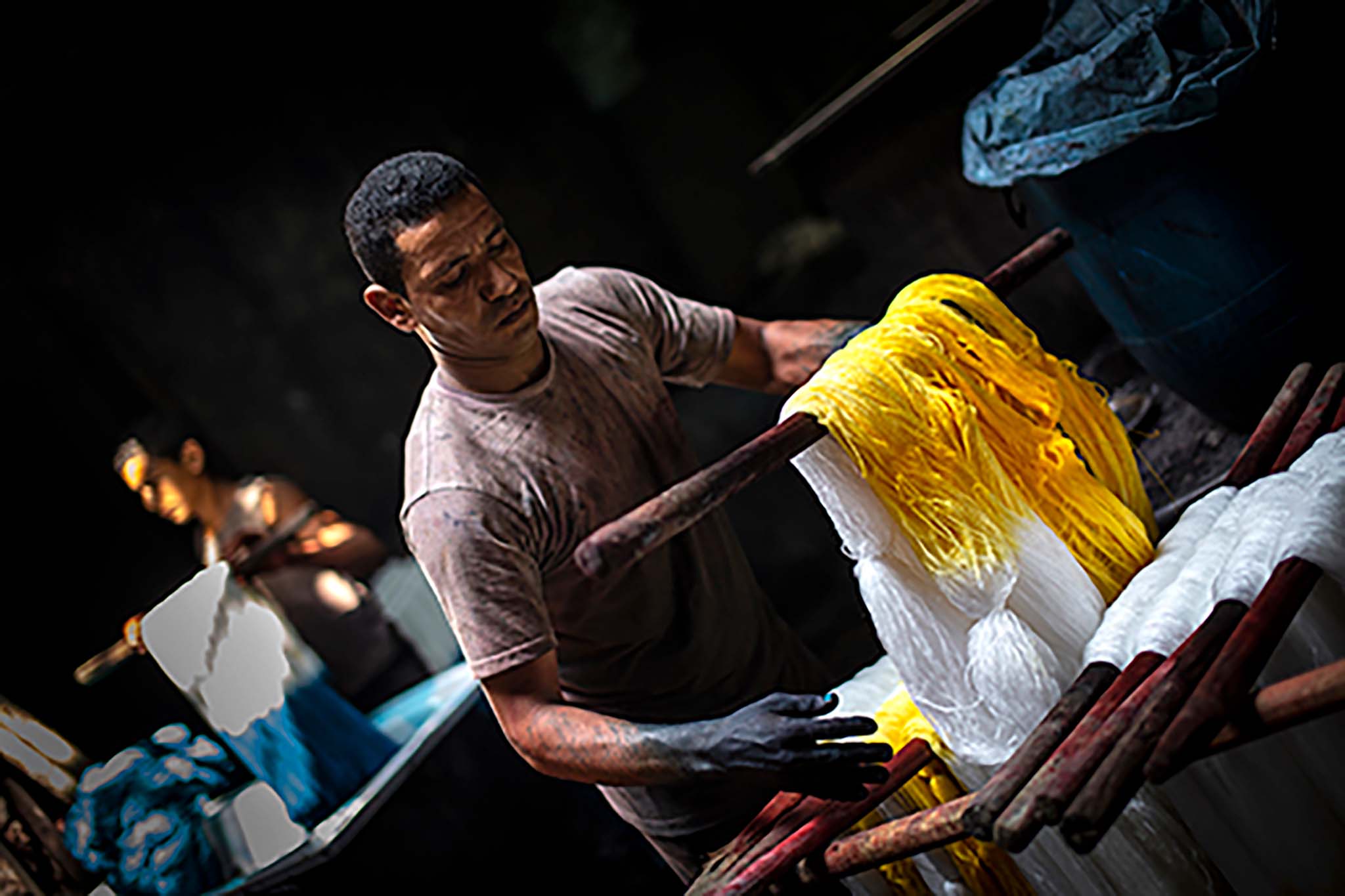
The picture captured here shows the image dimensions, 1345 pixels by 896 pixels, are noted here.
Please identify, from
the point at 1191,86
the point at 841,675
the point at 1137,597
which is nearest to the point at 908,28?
the point at 1191,86

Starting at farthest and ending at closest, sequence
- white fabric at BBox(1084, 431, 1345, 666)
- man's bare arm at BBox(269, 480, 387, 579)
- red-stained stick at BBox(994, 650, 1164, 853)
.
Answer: man's bare arm at BBox(269, 480, 387, 579) < white fabric at BBox(1084, 431, 1345, 666) < red-stained stick at BBox(994, 650, 1164, 853)

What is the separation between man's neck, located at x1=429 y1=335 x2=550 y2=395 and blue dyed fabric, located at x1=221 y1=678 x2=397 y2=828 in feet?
5.43

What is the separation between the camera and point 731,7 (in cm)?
621

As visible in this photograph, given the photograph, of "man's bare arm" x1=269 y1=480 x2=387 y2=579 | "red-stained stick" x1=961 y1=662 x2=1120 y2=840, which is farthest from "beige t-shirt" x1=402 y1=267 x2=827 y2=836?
"man's bare arm" x1=269 y1=480 x2=387 y2=579

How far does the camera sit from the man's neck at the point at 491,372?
91.8 inches

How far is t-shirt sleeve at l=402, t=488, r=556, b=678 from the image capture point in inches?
82.9

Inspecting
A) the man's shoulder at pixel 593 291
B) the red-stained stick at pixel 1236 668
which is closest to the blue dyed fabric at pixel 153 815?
the man's shoulder at pixel 593 291

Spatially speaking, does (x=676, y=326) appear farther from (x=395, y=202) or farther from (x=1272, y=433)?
(x=1272, y=433)

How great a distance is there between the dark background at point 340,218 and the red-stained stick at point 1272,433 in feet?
8.09

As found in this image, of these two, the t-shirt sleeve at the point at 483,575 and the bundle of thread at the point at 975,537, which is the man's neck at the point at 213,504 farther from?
the bundle of thread at the point at 975,537

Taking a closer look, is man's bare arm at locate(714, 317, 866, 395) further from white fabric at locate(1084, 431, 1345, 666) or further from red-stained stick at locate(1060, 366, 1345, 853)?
red-stained stick at locate(1060, 366, 1345, 853)

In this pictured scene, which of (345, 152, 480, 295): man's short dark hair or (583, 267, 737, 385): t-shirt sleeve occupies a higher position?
(345, 152, 480, 295): man's short dark hair

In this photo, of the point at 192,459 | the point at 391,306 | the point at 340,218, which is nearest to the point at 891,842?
the point at 391,306

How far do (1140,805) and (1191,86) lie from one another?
6.34 ft
